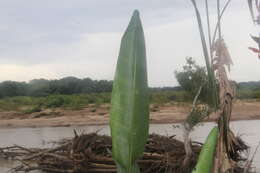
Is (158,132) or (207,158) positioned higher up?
(207,158)

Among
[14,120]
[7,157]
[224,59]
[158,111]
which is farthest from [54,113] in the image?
[224,59]

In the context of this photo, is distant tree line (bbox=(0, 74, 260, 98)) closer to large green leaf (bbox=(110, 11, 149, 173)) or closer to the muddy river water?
the muddy river water

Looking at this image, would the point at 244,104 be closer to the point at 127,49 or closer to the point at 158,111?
the point at 158,111

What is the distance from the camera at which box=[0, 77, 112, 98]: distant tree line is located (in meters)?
18.2

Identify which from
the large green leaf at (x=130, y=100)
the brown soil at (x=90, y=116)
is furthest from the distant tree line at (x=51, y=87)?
the large green leaf at (x=130, y=100)

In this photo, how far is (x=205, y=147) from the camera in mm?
721

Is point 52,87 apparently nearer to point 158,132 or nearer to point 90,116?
point 90,116

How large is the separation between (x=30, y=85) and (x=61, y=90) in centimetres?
134

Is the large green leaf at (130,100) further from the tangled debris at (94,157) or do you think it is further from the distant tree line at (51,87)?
the distant tree line at (51,87)

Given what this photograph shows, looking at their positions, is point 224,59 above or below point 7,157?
above

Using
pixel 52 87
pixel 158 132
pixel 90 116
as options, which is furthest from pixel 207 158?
pixel 52 87

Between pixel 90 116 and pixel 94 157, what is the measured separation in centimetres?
1025

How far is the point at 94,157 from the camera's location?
10.9ft

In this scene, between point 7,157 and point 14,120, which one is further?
point 14,120
